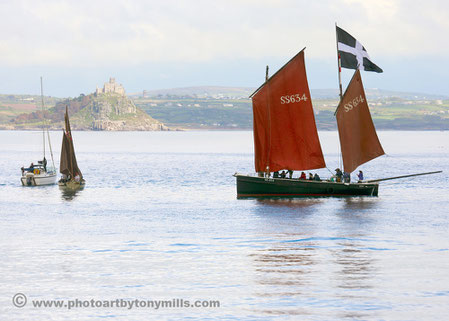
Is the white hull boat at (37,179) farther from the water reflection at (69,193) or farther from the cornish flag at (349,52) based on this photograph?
the cornish flag at (349,52)

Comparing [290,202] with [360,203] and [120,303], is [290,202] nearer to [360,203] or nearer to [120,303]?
[360,203]

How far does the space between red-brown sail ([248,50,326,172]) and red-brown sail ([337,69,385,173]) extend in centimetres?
276

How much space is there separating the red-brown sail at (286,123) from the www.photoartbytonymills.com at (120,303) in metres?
37.7

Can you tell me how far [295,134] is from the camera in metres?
65.9

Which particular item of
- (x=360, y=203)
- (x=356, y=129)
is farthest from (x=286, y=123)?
(x=360, y=203)

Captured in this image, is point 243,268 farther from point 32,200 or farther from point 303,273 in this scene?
point 32,200

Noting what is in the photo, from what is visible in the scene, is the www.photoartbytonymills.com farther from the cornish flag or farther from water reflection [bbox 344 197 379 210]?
the cornish flag

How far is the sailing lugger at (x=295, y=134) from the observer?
64.9 metres

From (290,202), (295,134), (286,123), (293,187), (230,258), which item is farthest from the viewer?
(293,187)

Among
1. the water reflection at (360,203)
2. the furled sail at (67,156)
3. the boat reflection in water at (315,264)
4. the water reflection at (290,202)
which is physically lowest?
the boat reflection in water at (315,264)

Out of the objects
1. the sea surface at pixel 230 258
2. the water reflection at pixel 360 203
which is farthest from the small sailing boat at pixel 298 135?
the sea surface at pixel 230 258

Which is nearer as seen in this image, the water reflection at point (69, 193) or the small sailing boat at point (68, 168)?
the water reflection at point (69, 193)

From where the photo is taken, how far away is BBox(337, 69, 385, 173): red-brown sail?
66375mm

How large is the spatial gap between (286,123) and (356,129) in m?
6.69
